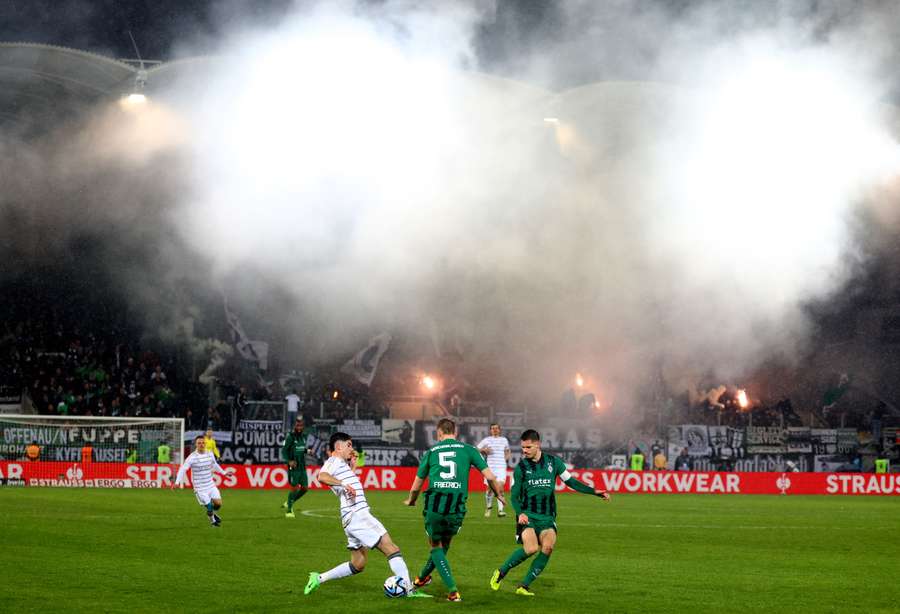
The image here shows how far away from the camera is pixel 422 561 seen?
16.2 meters

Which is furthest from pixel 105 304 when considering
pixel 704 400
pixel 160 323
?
pixel 704 400

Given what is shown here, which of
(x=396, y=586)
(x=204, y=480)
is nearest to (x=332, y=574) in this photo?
(x=396, y=586)

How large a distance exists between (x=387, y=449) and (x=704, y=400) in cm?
1651

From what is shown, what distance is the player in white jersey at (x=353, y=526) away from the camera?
1207 cm

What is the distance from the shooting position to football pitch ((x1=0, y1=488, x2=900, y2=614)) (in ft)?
39.4

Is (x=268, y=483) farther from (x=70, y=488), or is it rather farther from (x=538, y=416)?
(x=538, y=416)

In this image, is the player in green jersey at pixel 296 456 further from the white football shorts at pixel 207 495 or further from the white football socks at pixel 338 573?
the white football socks at pixel 338 573

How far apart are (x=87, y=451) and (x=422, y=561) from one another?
2490cm

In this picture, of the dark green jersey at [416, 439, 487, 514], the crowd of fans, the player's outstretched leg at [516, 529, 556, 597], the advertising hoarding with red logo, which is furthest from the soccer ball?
the crowd of fans

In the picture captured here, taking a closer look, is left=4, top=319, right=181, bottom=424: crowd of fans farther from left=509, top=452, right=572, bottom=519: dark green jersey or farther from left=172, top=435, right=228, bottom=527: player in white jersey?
left=509, top=452, right=572, bottom=519: dark green jersey

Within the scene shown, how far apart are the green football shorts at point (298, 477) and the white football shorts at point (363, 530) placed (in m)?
14.5

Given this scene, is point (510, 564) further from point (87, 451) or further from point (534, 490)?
point (87, 451)

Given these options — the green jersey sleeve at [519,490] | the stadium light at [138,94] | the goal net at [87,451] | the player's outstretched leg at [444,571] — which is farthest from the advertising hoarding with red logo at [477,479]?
the player's outstretched leg at [444,571]

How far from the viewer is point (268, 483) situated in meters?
39.8
